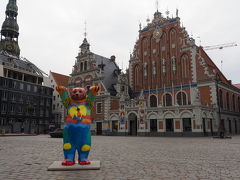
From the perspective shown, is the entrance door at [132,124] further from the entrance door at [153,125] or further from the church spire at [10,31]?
the church spire at [10,31]

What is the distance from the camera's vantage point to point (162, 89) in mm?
39906

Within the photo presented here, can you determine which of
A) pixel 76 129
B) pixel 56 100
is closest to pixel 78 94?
pixel 76 129

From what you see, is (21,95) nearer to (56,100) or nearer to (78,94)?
(56,100)

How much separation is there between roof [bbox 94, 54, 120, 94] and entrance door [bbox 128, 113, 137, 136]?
7.21 metres

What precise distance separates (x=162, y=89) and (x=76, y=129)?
3279 centimetres

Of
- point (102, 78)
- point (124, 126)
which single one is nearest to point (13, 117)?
point (102, 78)

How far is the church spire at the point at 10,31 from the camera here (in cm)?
6844

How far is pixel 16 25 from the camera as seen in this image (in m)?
71.5

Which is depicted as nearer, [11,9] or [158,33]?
[158,33]

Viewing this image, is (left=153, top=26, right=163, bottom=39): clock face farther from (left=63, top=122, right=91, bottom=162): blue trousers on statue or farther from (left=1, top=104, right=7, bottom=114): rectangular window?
(left=63, top=122, right=91, bottom=162): blue trousers on statue

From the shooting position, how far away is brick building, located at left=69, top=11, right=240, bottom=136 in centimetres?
3478

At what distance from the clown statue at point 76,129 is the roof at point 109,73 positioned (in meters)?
34.8

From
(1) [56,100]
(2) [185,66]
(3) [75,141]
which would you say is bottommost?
(3) [75,141]

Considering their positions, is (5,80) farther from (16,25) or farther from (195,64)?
(195,64)
